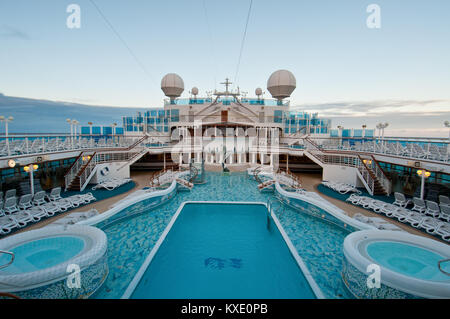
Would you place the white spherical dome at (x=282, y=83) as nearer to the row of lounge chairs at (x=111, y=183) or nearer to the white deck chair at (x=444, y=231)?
the row of lounge chairs at (x=111, y=183)

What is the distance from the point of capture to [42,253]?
4.78m

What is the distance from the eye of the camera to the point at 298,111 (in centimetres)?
2480

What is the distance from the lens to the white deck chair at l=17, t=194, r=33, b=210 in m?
8.46

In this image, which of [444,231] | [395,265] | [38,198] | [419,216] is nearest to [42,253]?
[38,198]

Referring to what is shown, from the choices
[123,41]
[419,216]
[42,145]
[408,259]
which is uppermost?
[123,41]

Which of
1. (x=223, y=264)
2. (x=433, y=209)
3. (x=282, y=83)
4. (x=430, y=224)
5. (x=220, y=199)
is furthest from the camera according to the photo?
(x=282, y=83)

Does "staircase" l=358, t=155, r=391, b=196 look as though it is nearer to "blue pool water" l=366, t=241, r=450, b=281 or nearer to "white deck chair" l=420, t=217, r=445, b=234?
"white deck chair" l=420, t=217, r=445, b=234

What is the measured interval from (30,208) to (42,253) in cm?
529

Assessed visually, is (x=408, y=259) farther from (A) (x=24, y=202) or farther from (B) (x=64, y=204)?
(A) (x=24, y=202)

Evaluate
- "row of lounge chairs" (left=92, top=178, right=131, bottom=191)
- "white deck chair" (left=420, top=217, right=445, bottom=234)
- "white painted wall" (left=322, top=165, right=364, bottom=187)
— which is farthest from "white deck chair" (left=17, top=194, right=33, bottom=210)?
"white painted wall" (left=322, top=165, right=364, bottom=187)

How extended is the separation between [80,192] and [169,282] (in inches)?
361

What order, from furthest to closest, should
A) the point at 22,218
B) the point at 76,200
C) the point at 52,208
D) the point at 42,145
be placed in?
the point at 42,145
the point at 76,200
the point at 52,208
the point at 22,218

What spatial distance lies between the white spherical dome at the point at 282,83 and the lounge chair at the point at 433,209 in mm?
18351
